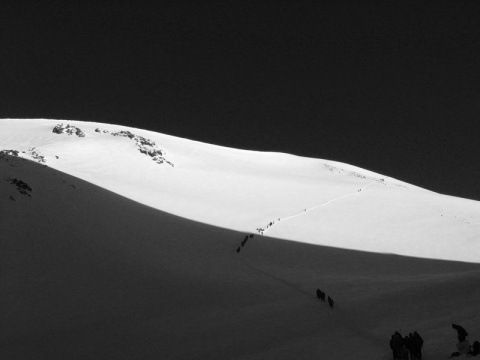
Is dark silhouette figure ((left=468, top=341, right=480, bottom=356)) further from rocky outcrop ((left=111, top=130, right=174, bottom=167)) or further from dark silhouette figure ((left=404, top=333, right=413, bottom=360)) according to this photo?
rocky outcrop ((left=111, top=130, right=174, bottom=167))

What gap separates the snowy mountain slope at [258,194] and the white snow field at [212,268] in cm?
20

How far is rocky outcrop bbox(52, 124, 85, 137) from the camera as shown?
145 ft

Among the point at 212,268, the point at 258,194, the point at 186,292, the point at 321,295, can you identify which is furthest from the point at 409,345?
the point at 258,194

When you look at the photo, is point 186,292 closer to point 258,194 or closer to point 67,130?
point 258,194

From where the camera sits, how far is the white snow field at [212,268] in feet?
39.0

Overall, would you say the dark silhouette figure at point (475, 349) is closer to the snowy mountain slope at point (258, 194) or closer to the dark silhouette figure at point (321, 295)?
the dark silhouette figure at point (321, 295)

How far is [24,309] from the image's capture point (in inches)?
534

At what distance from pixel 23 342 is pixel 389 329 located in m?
7.73

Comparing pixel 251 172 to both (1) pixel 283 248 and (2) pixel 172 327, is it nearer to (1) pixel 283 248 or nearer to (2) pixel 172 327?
(1) pixel 283 248

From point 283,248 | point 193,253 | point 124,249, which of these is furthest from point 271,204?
point 124,249

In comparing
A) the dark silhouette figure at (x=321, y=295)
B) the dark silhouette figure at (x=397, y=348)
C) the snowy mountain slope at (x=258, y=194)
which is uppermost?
the snowy mountain slope at (x=258, y=194)

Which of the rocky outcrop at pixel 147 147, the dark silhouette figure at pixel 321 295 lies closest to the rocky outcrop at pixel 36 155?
the rocky outcrop at pixel 147 147

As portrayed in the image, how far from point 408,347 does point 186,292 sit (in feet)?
26.2

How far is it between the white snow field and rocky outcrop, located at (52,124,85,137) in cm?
572
